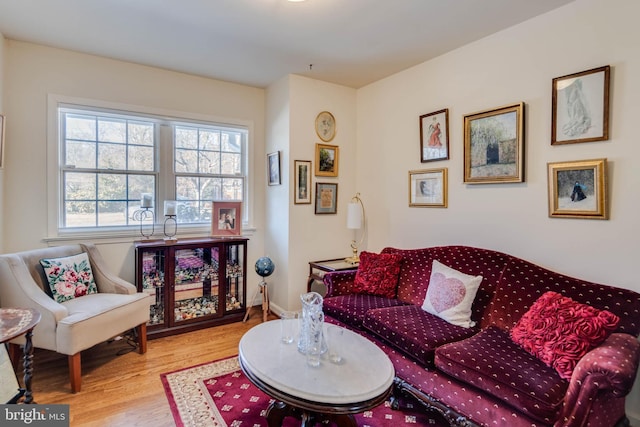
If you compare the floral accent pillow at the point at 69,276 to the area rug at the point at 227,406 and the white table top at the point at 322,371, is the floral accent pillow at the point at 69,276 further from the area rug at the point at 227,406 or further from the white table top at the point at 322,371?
the white table top at the point at 322,371

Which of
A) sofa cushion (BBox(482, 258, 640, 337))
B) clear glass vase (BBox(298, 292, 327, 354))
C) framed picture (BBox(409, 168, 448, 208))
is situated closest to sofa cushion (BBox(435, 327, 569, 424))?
sofa cushion (BBox(482, 258, 640, 337))

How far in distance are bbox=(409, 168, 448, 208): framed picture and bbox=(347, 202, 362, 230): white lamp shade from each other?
581mm

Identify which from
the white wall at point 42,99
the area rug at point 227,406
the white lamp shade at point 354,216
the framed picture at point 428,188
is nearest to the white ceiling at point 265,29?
the white wall at point 42,99

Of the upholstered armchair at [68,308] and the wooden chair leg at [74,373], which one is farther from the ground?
the upholstered armchair at [68,308]

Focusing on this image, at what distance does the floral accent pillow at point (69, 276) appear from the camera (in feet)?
8.48

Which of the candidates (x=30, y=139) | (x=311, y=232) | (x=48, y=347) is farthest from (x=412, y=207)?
(x=30, y=139)

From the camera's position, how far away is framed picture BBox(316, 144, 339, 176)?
3715 mm

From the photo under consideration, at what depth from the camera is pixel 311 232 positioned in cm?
372

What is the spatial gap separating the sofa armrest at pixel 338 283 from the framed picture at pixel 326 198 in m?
0.95

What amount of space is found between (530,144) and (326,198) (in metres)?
2.06

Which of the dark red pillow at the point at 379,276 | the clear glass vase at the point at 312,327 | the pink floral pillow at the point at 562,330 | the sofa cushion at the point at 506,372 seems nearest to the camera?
the sofa cushion at the point at 506,372

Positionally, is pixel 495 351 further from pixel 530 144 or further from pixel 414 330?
pixel 530 144

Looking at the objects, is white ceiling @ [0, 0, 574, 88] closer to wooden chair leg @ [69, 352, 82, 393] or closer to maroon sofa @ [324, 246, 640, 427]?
maroon sofa @ [324, 246, 640, 427]

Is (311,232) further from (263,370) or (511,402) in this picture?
(511,402)
